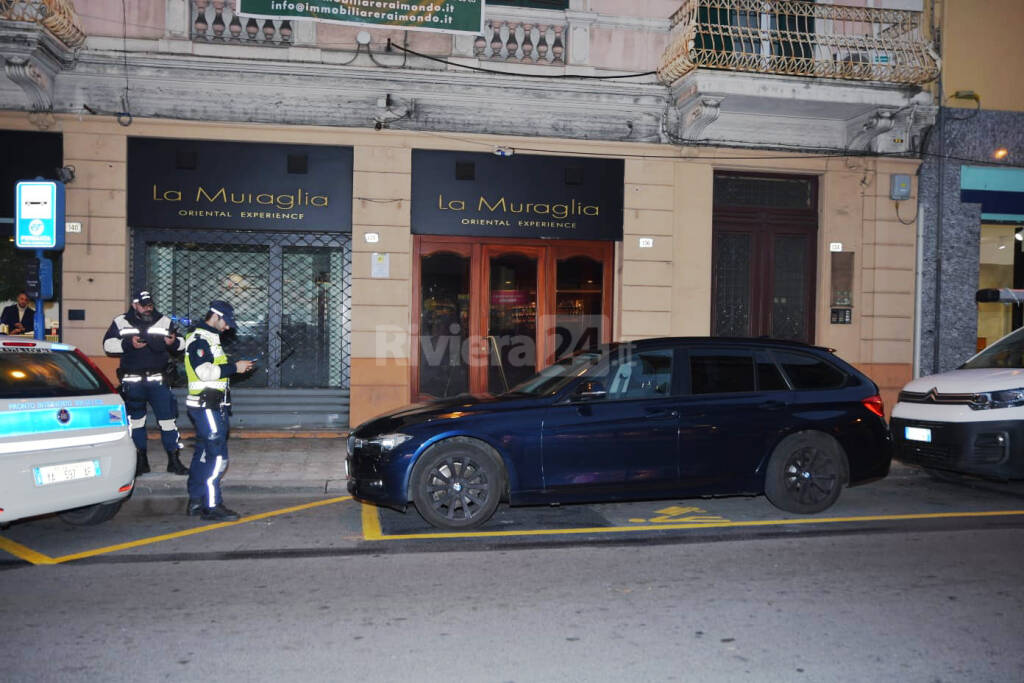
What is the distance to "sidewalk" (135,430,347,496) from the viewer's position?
28.5 feet

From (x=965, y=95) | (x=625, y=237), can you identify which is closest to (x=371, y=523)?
(x=625, y=237)

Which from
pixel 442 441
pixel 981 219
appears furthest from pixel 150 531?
pixel 981 219

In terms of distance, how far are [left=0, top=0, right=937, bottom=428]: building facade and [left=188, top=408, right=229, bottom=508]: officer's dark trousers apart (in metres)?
5.06

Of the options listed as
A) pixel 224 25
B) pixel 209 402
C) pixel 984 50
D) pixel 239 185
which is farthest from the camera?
pixel 984 50

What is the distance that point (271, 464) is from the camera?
9.74 m

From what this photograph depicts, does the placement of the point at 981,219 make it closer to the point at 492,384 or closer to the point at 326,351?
the point at 492,384

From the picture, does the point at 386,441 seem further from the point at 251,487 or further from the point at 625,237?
the point at 625,237

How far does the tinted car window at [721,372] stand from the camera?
7297 millimetres

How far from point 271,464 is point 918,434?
23.4 ft

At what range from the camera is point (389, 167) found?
486 inches

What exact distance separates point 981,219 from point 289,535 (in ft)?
41.9

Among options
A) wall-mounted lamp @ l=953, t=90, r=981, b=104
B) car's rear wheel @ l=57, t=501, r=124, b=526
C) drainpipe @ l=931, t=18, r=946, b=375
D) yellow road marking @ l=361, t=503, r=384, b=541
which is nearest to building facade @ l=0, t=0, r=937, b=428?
drainpipe @ l=931, t=18, r=946, b=375

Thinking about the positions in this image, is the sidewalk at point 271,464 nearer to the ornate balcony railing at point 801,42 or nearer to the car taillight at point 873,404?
the car taillight at point 873,404

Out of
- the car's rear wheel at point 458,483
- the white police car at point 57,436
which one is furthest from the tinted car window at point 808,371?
the white police car at point 57,436
